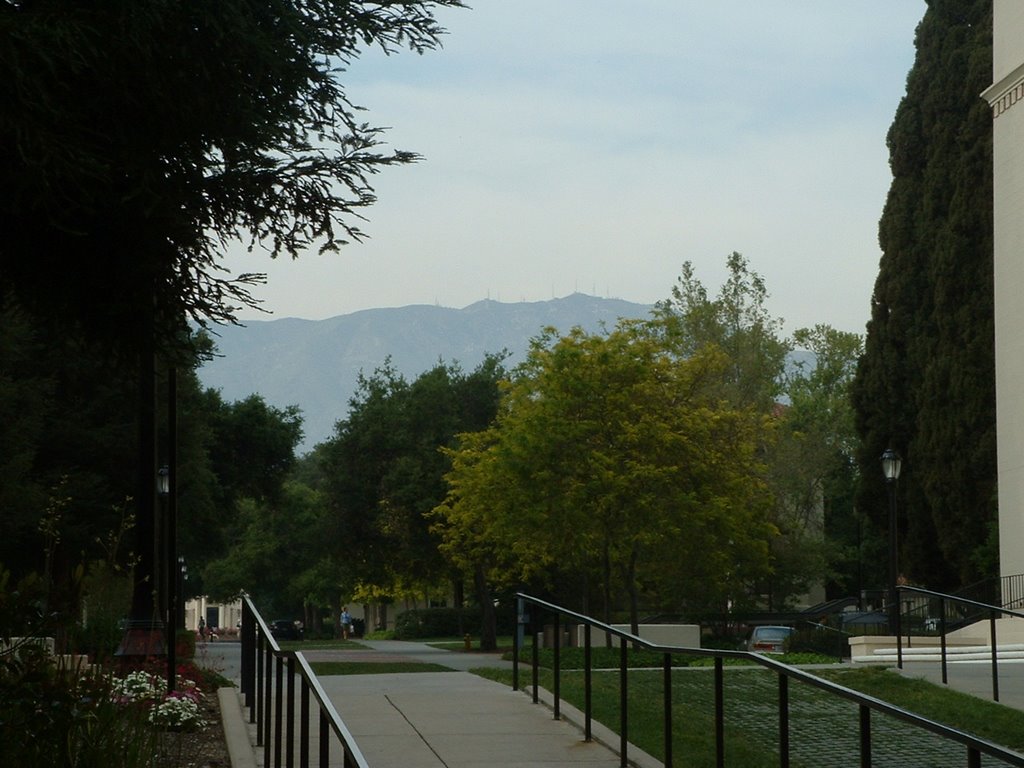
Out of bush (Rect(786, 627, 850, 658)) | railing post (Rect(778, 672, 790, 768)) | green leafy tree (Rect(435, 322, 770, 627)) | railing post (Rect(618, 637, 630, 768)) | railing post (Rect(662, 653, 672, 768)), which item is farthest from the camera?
green leafy tree (Rect(435, 322, 770, 627))

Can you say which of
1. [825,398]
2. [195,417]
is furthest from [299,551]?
[195,417]

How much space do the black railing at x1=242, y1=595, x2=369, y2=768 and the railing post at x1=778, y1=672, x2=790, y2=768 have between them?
2.37m

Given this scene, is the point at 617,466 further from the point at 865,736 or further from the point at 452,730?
the point at 865,736

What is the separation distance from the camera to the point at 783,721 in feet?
26.9

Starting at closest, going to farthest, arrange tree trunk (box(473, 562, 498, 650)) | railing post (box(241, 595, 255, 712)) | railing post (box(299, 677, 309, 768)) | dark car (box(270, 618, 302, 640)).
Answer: railing post (box(299, 677, 309, 768))
railing post (box(241, 595, 255, 712))
tree trunk (box(473, 562, 498, 650))
dark car (box(270, 618, 302, 640))

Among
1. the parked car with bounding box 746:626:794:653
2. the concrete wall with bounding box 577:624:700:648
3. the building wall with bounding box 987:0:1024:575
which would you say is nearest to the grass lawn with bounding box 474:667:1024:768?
the concrete wall with bounding box 577:624:700:648

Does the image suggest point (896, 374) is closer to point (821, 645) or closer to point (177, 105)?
point (821, 645)

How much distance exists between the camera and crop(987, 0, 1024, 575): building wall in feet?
113

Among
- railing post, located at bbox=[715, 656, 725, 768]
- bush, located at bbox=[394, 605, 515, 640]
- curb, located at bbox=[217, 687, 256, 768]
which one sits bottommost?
bush, located at bbox=[394, 605, 515, 640]

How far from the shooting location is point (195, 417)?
146 ft

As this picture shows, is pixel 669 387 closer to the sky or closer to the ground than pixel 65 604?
closer to the sky

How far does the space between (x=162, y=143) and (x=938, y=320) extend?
35273 millimetres

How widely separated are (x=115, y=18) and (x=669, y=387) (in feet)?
93.6

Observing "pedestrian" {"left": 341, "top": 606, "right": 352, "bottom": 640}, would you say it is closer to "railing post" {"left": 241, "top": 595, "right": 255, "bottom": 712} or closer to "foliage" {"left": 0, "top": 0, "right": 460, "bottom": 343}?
"railing post" {"left": 241, "top": 595, "right": 255, "bottom": 712}
